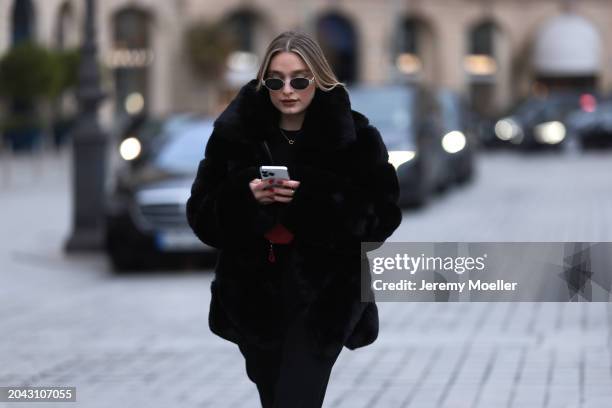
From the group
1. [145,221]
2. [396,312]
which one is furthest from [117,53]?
[396,312]

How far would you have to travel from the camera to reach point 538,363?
27.0 feet

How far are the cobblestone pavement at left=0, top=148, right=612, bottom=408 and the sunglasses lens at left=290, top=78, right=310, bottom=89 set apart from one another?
2.89 m

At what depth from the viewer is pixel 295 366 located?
4.53 meters

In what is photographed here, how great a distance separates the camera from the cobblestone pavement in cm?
739

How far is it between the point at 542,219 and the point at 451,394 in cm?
1148

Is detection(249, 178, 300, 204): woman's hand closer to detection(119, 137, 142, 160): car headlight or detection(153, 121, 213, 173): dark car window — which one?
detection(153, 121, 213, 173): dark car window

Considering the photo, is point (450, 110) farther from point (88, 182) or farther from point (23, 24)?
point (23, 24)

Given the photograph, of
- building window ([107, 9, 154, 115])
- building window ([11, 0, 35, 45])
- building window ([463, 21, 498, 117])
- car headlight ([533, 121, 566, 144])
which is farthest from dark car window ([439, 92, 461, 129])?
building window ([463, 21, 498, 117])

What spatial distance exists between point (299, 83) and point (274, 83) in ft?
0.27

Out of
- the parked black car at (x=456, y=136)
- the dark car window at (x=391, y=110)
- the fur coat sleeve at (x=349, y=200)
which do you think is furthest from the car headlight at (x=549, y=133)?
the fur coat sleeve at (x=349, y=200)

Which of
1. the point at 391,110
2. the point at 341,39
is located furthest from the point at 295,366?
the point at 341,39

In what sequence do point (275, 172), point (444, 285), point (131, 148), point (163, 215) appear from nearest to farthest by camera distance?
1. point (275, 172)
2. point (444, 285)
3. point (163, 215)
4. point (131, 148)

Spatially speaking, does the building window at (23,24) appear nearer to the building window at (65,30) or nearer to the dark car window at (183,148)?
the building window at (65,30)

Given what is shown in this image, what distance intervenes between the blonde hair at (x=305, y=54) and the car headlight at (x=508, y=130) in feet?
124
